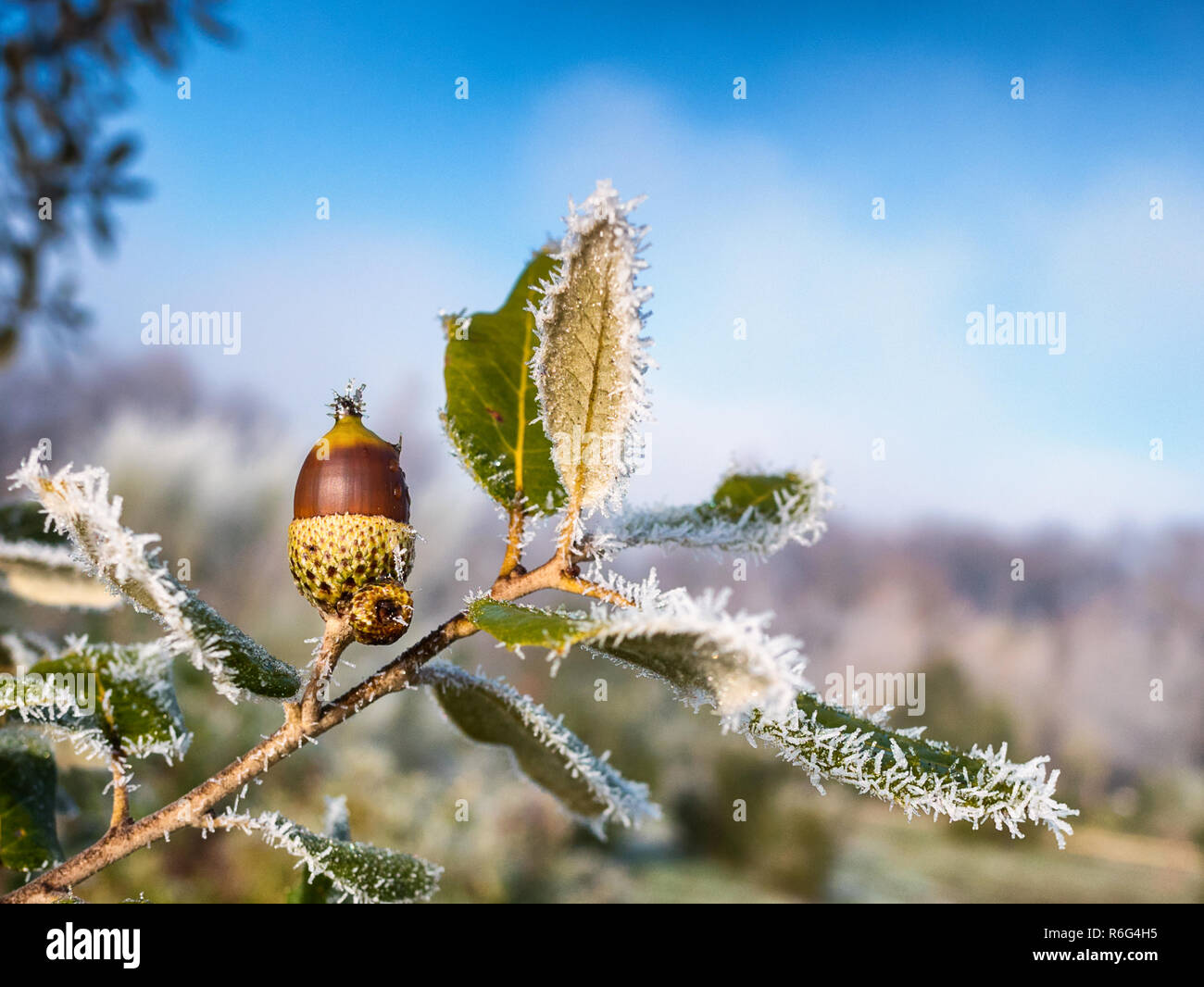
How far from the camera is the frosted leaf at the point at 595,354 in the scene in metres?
0.29

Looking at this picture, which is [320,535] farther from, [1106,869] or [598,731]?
[1106,869]

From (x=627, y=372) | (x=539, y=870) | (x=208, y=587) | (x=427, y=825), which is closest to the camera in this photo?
(x=627, y=372)

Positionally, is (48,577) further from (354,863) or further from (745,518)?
(745,518)

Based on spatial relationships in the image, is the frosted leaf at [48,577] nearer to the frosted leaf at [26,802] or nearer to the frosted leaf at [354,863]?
the frosted leaf at [26,802]

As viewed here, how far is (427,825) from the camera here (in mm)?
2316

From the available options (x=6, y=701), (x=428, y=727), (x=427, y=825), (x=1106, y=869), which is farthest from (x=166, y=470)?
(x=1106, y=869)

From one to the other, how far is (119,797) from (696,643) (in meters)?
0.26

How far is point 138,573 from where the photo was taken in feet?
0.90

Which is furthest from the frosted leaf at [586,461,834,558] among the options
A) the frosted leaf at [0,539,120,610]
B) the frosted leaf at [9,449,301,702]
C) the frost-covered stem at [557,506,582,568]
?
the frosted leaf at [0,539,120,610]

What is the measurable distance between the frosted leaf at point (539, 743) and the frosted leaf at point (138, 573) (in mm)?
79

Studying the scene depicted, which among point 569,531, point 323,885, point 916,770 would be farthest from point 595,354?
point 323,885

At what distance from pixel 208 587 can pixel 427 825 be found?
112 cm

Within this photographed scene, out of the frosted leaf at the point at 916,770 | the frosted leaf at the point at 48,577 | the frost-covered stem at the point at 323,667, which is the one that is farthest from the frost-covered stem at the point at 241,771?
the frosted leaf at the point at 48,577
